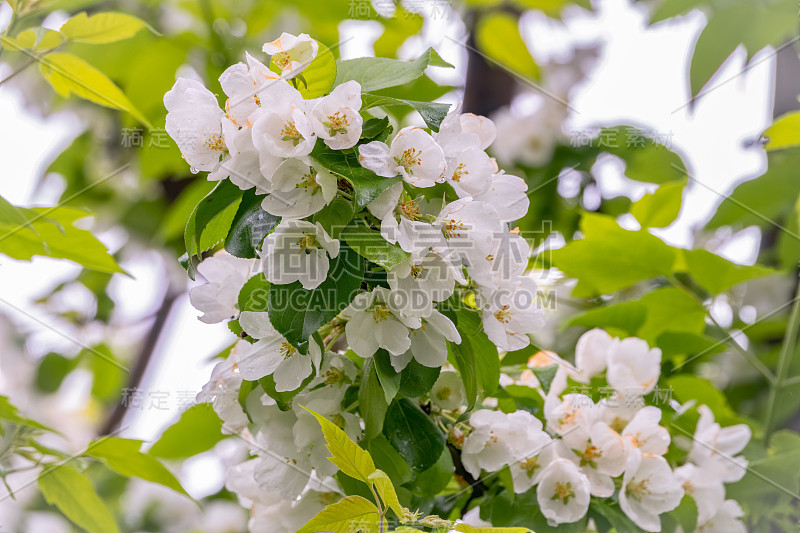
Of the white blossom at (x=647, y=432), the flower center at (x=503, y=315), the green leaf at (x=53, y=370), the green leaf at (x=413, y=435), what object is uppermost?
the flower center at (x=503, y=315)

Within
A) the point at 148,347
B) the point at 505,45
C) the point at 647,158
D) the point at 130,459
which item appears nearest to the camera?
the point at 130,459

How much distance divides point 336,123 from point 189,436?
43 centimetres

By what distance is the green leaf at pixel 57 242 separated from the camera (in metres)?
0.63

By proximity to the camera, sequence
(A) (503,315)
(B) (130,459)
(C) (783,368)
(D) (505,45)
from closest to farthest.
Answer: (A) (503,315) < (B) (130,459) < (C) (783,368) < (D) (505,45)

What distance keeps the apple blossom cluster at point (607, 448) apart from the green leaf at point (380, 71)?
9.6 inches

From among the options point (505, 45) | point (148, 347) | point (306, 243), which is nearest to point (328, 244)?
point (306, 243)

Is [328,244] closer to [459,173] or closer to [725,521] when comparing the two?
[459,173]

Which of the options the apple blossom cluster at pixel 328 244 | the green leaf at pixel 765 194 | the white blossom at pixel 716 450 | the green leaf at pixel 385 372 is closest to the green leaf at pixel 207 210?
the apple blossom cluster at pixel 328 244

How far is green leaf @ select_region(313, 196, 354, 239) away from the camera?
0.45m

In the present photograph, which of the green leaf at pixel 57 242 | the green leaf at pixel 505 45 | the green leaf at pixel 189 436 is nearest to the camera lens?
the green leaf at pixel 57 242

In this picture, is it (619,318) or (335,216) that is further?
(619,318)

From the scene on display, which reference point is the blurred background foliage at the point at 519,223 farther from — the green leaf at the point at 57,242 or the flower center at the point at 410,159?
the flower center at the point at 410,159

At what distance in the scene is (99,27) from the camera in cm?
70

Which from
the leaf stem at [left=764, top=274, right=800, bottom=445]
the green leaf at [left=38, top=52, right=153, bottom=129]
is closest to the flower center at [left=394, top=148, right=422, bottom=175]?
the green leaf at [left=38, top=52, right=153, bottom=129]
